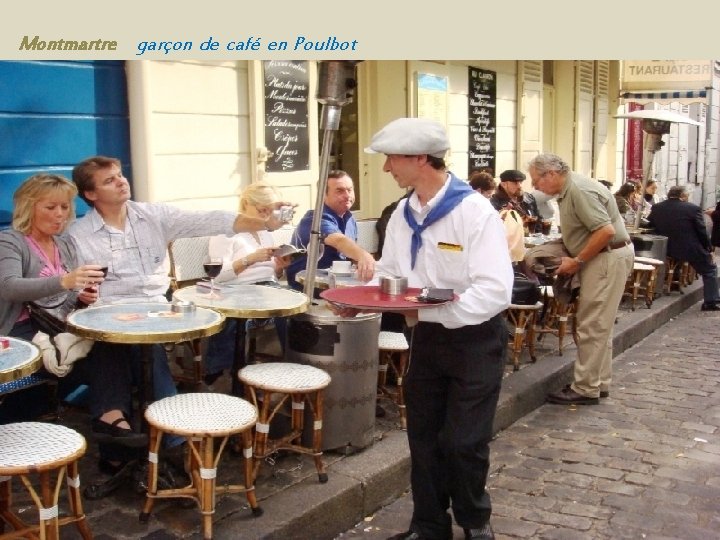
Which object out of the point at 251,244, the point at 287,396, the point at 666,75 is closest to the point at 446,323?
the point at 287,396

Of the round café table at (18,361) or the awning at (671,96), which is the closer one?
the round café table at (18,361)

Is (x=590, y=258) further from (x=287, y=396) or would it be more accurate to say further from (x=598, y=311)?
(x=287, y=396)

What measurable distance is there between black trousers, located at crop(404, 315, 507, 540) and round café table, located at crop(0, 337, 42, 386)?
58.6 inches

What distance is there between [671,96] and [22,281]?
43.8 ft

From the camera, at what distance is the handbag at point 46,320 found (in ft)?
12.6

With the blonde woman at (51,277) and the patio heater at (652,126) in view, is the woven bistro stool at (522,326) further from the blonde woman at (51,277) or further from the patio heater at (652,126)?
the patio heater at (652,126)

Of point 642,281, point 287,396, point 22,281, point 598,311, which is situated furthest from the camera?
point 642,281

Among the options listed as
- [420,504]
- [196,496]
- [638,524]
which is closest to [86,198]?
[196,496]

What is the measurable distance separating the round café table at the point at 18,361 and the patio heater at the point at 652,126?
899cm

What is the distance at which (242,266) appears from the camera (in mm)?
4797

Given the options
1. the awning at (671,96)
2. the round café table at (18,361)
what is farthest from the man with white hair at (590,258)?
the awning at (671,96)

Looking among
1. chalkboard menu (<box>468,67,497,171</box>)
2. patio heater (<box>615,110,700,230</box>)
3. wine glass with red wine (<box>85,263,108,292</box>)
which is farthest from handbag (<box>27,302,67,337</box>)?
patio heater (<box>615,110,700,230</box>)

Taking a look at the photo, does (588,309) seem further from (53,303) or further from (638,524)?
(53,303)

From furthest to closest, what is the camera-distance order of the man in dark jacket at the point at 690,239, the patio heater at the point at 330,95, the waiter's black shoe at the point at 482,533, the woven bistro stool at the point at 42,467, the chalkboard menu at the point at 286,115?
the man in dark jacket at the point at 690,239 < the chalkboard menu at the point at 286,115 < the patio heater at the point at 330,95 < the waiter's black shoe at the point at 482,533 < the woven bistro stool at the point at 42,467
